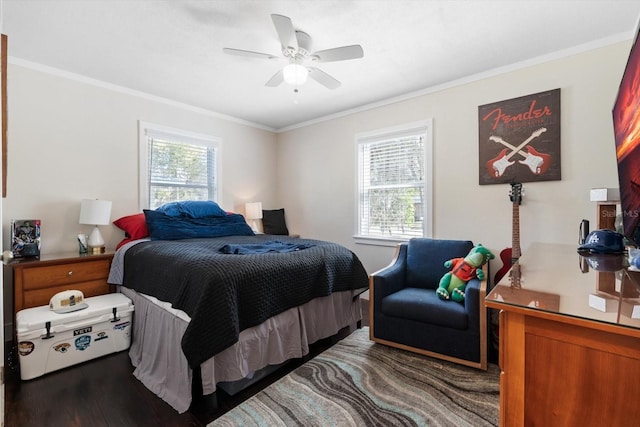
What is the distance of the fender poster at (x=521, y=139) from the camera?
2574mm

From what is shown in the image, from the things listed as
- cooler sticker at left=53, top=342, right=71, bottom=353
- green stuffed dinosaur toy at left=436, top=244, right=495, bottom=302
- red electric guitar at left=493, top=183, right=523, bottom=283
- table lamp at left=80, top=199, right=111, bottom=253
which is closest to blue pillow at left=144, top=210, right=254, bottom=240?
table lamp at left=80, top=199, right=111, bottom=253

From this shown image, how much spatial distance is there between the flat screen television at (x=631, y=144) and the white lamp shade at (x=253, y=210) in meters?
3.74

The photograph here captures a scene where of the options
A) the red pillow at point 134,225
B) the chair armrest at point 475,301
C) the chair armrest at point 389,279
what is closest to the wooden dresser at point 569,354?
the chair armrest at point 475,301

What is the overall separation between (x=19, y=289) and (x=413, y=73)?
150 inches

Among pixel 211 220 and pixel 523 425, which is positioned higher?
pixel 211 220

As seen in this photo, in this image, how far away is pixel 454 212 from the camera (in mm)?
3143

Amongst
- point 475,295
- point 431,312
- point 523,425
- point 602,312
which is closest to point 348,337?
point 431,312

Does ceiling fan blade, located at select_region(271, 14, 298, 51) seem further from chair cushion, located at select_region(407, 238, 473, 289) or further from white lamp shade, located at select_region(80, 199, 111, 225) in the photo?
white lamp shade, located at select_region(80, 199, 111, 225)

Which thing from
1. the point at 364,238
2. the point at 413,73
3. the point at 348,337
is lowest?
the point at 348,337

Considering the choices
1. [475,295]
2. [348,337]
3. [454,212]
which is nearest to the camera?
[475,295]

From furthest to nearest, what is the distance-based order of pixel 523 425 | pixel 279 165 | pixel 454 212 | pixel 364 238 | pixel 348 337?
pixel 279 165, pixel 364 238, pixel 454 212, pixel 348 337, pixel 523 425

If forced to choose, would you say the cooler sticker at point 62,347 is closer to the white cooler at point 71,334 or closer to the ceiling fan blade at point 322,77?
the white cooler at point 71,334

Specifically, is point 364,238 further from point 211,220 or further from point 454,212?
point 211,220

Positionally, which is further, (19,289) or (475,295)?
(19,289)
